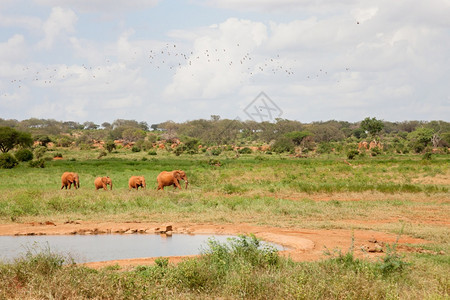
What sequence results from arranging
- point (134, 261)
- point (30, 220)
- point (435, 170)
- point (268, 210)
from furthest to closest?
point (435, 170), point (268, 210), point (30, 220), point (134, 261)

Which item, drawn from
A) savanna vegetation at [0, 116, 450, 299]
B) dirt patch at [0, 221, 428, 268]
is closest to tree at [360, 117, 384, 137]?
savanna vegetation at [0, 116, 450, 299]

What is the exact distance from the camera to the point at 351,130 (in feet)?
329

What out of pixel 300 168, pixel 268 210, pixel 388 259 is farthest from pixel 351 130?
pixel 388 259

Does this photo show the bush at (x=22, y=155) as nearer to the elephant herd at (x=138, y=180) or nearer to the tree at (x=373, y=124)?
the elephant herd at (x=138, y=180)

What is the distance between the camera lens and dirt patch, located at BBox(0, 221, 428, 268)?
11.4m

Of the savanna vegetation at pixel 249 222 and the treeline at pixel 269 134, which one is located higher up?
the treeline at pixel 269 134

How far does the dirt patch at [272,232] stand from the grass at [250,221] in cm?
73

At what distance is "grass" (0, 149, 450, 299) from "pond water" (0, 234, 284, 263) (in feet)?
3.76

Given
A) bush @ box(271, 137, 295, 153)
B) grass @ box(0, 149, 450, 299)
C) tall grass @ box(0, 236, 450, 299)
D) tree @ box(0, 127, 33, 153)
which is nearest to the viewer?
tall grass @ box(0, 236, 450, 299)

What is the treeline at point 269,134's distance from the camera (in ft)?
224

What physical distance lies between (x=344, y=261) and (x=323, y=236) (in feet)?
13.5

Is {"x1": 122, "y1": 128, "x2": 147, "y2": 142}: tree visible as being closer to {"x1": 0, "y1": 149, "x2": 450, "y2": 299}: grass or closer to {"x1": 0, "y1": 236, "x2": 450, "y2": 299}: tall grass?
{"x1": 0, "y1": 149, "x2": 450, "y2": 299}: grass

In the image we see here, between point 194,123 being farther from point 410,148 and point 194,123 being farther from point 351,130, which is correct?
point 410,148

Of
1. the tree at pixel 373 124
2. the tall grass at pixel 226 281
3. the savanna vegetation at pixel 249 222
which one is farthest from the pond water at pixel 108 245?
the tree at pixel 373 124
